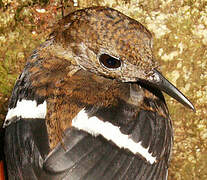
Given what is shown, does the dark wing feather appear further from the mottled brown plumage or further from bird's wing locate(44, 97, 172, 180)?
the mottled brown plumage

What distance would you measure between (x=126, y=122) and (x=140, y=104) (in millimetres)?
290

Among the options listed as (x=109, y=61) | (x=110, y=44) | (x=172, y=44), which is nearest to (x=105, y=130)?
(x=109, y=61)

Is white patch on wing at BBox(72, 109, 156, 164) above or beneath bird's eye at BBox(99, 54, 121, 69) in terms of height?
beneath

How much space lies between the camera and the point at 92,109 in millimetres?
2863

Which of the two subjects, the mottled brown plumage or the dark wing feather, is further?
the mottled brown plumage

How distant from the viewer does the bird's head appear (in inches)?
114

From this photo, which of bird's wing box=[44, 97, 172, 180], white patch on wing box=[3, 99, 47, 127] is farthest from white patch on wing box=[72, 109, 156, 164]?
white patch on wing box=[3, 99, 47, 127]

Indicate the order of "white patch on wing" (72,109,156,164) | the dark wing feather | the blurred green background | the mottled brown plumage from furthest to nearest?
the blurred green background < the mottled brown plumage < "white patch on wing" (72,109,156,164) < the dark wing feather

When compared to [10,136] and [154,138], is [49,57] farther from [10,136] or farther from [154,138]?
[154,138]

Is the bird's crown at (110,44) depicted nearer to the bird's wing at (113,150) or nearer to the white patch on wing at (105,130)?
the bird's wing at (113,150)

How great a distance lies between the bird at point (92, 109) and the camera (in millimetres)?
2693

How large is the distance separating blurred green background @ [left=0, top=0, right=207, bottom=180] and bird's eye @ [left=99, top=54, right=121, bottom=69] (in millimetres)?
1272

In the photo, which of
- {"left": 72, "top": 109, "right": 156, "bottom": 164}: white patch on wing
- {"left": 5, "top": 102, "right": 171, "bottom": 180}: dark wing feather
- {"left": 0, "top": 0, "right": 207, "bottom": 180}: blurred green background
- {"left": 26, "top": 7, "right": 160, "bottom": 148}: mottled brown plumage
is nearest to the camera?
{"left": 5, "top": 102, "right": 171, "bottom": 180}: dark wing feather

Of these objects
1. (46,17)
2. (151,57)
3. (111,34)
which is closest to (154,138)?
(151,57)
